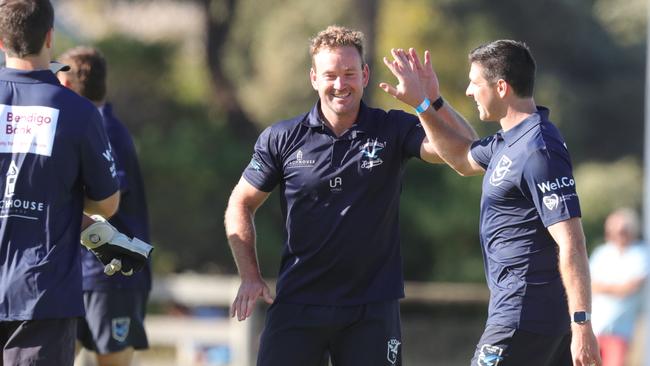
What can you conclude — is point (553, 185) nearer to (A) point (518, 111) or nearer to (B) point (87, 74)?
(A) point (518, 111)

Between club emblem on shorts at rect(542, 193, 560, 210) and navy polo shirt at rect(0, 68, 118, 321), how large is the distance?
2.10 m

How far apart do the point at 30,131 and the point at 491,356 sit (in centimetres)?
240

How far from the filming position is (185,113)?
1803cm

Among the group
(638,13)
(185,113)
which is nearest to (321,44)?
(185,113)

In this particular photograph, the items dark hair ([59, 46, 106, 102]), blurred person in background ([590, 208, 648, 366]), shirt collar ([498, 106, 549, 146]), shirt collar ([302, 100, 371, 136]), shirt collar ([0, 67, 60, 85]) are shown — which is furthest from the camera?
blurred person in background ([590, 208, 648, 366])

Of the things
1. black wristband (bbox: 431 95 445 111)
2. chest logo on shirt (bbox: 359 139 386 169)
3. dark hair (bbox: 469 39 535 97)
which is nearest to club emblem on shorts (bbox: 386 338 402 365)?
chest logo on shirt (bbox: 359 139 386 169)

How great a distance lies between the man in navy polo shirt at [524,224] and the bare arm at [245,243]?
38.2 inches

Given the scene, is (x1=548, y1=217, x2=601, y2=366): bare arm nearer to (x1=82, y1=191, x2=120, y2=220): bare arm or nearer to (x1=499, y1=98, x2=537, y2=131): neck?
(x1=499, y1=98, x2=537, y2=131): neck

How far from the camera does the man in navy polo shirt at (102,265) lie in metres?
7.21

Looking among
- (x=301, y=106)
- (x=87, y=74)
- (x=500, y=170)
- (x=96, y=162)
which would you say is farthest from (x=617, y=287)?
(x=301, y=106)

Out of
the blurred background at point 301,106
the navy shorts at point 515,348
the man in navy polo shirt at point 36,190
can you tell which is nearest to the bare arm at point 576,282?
the navy shorts at point 515,348

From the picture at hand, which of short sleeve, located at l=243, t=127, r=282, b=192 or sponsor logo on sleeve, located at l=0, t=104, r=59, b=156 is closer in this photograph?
sponsor logo on sleeve, located at l=0, t=104, r=59, b=156

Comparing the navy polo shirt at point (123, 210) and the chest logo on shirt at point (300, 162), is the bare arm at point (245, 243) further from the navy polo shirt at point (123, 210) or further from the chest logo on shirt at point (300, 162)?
the navy polo shirt at point (123, 210)

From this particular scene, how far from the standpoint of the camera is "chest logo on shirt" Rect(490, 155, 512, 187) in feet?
18.5
